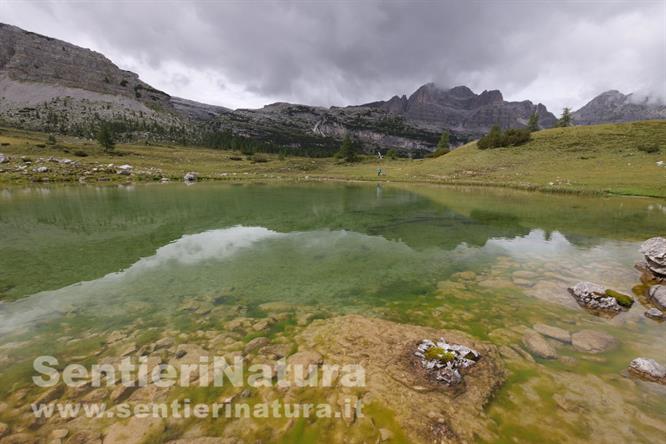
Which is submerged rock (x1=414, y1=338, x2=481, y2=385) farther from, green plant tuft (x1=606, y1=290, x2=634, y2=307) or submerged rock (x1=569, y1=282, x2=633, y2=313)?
green plant tuft (x1=606, y1=290, x2=634, y2=307)

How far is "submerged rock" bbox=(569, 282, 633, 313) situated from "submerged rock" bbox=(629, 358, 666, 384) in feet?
10.3

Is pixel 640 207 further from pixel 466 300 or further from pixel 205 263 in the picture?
pixel 205 263

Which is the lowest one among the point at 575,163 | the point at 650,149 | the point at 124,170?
the point at 124,170

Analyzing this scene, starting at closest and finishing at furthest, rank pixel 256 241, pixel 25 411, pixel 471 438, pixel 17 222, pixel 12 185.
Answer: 1. pixel 471 438
2. pixel 25 411
3. pixel 256 241
4. pixel 17 222
5. pixel 12 185

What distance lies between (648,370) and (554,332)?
1922 mm

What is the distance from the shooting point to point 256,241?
1750 cm

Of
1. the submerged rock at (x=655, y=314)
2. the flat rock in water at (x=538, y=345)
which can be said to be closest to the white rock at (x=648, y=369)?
the flat rock in water at (x=538, y=345)

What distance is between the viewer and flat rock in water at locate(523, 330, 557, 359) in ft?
23.1

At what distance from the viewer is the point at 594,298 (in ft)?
31.1

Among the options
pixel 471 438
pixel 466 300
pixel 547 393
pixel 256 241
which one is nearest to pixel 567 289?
pixel 466 300

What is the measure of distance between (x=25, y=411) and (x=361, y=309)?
8.03 meters

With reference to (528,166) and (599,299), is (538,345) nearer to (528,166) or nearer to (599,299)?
(599,299)

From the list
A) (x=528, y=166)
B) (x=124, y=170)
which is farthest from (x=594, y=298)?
(x=124, y=170)

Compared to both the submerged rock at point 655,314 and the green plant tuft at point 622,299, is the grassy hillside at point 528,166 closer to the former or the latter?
the green plant tuft at point 622,299
